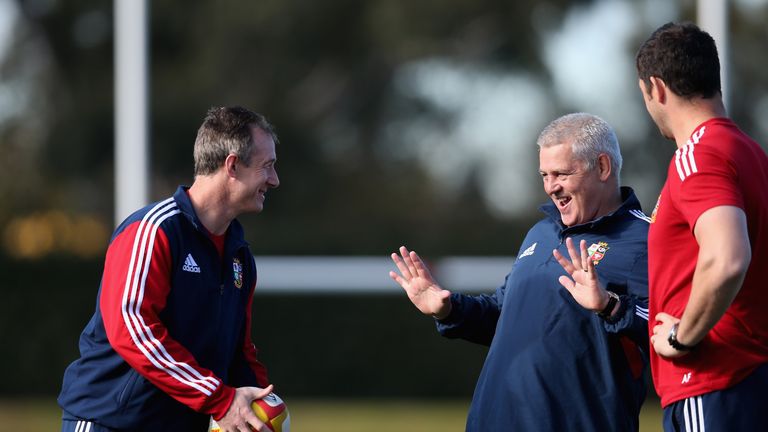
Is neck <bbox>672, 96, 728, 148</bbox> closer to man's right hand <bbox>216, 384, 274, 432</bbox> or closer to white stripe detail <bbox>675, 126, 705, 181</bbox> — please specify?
white stripe detail <bbox>675, 126, 705, 181</bbox>

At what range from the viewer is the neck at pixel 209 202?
4.40 meters

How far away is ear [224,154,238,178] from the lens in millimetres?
4375

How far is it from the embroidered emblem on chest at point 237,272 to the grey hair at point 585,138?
3.95 feet

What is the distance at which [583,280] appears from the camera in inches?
157

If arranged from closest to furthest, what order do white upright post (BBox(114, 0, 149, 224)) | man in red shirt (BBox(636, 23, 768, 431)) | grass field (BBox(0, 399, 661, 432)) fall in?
1. man in red shirt (BBox(636, 23, 768, 431))
2. white upright post (BBox(114, 0, 149, 224))
3. grass field (BBox(0, 399, 661, 432))

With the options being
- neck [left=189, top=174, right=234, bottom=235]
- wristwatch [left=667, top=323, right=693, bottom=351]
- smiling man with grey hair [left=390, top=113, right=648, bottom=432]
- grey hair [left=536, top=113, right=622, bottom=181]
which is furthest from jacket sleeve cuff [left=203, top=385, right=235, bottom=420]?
wristwatch [left=667, top=323, right=693, bottom=351]

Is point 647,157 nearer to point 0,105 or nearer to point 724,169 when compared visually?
point 0,105

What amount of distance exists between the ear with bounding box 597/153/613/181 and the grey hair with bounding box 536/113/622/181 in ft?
0.04

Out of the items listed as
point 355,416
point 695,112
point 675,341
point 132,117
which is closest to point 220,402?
A: point 675,341

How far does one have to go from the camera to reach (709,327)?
344 centimetres

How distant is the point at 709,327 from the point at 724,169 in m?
0.45

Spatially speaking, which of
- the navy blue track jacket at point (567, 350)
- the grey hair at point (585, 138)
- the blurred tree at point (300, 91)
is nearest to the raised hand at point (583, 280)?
the navy blue track jacket at point (567, 350)

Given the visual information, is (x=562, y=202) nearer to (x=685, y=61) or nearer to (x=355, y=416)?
(x=685, y=61)

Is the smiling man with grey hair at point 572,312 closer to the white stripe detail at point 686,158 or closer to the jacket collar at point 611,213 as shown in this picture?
the jacket collar at point 611,213
